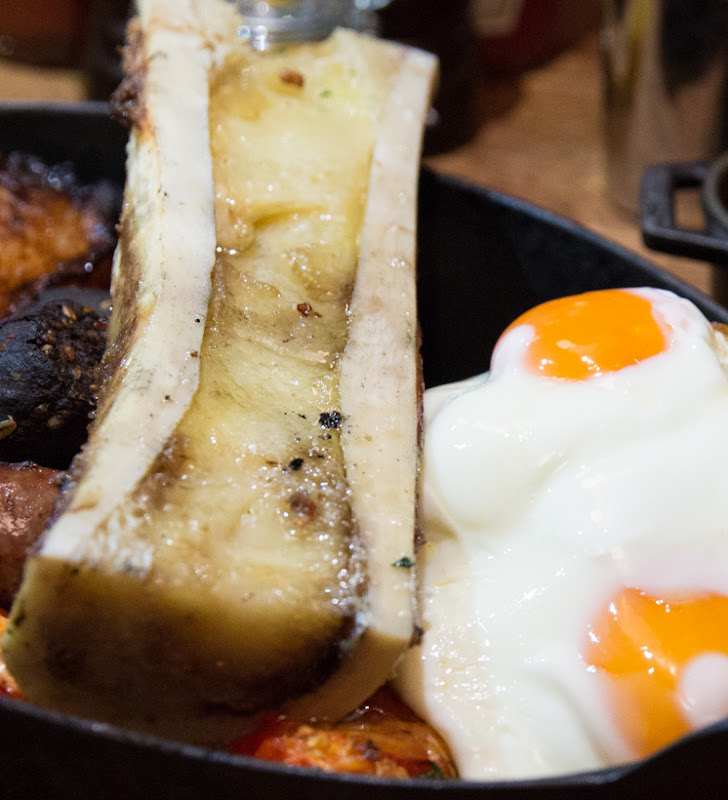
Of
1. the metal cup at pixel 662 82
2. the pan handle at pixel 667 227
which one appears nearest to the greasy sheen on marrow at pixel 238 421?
the pan handle at pixel 667 227

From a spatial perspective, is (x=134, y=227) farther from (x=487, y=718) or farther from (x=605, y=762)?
(x=605, y=762)

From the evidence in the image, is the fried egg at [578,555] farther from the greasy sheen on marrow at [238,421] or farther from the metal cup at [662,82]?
the metal cup at [662,82]

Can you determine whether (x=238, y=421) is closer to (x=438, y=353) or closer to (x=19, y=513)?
(x=19, y=513)

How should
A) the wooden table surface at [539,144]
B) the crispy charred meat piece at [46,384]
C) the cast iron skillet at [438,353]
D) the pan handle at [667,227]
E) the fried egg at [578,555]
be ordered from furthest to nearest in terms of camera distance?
the wooden table surface at [539,144]
the pan handle at [667,227]
the crispy charred meat piece at [46,384]
the fried egg at [578,555]
the cast iron skillet at [438,353]

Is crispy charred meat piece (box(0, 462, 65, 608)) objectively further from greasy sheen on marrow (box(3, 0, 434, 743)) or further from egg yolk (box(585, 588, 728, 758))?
egg yolk (box(585, 588, 728, 758))

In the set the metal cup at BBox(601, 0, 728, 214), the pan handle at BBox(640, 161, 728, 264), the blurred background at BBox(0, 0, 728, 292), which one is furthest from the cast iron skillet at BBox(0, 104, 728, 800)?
the metal cup at BBox(601, 0, 728, 214)

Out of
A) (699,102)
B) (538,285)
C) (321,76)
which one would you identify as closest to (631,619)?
(538,285)

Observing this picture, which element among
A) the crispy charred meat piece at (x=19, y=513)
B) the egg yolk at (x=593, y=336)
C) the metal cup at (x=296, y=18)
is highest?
the metal cup at (x=296, y=18)
